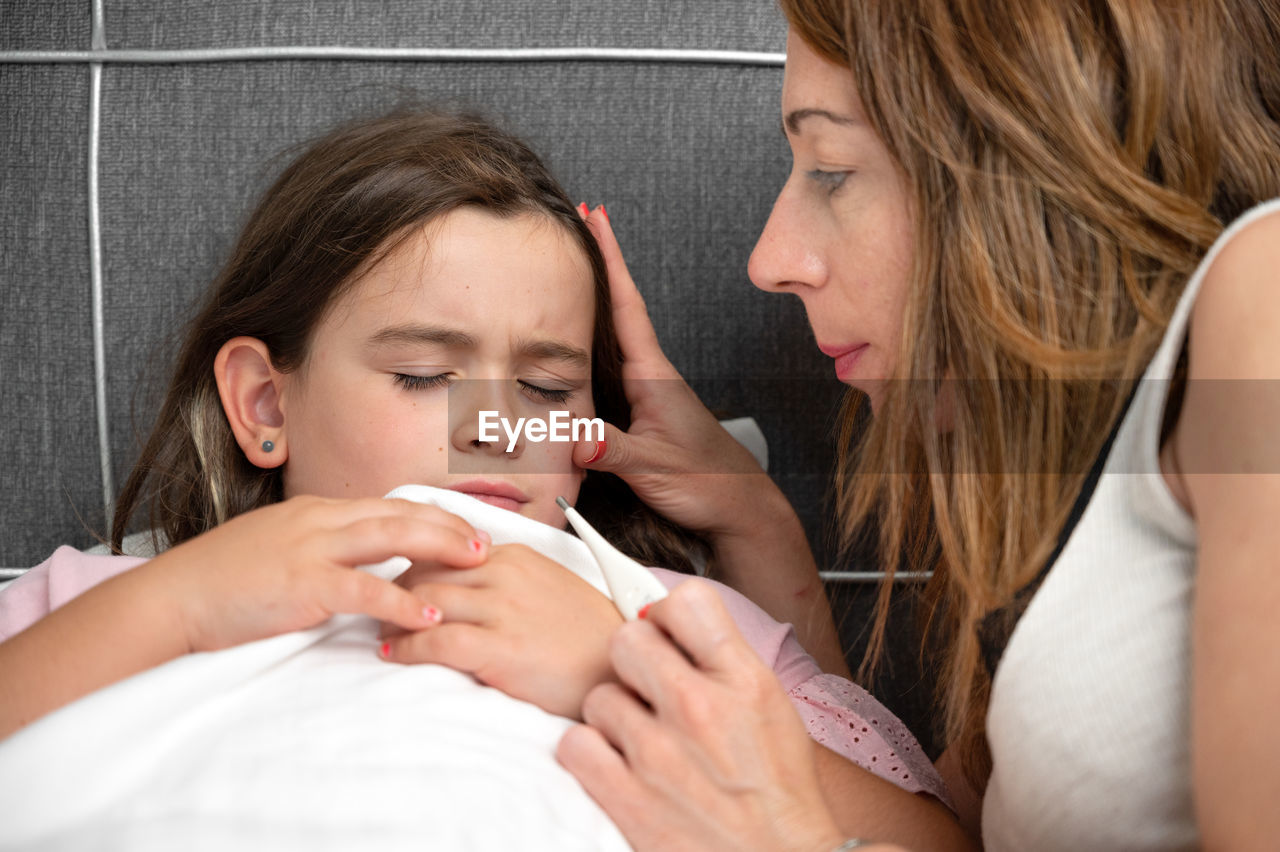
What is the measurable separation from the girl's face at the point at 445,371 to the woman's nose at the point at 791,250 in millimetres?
282

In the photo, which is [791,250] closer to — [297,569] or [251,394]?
[297,569]

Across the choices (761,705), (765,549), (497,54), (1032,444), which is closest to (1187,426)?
(1032,444)

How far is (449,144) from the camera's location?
125 centimetres

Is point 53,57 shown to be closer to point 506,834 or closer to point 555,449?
point 555,449

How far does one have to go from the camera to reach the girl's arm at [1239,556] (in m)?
0.57

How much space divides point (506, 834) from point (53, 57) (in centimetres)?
131

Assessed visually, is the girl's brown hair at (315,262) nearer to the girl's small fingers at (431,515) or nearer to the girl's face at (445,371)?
the girl's face at (445,371)

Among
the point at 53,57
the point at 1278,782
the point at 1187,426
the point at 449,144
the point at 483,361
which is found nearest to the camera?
the point at 1278,782

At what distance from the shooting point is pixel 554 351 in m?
1.17

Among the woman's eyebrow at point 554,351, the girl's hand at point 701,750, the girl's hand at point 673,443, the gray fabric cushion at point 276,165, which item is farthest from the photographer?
the gray fabric cushion at point 276,165

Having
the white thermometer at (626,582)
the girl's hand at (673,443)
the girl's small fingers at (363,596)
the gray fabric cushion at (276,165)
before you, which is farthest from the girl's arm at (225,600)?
the gray fabric cushion at (276,165)

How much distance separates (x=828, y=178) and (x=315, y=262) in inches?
24.7

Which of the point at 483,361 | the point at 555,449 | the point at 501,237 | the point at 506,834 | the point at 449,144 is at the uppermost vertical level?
the point at 449,144

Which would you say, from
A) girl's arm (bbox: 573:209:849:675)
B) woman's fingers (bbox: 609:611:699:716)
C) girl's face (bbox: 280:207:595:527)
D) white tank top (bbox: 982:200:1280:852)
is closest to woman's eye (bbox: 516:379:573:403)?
girl's face (bbox: 280:207:595:527)
